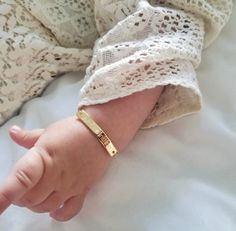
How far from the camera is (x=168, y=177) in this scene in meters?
0.64

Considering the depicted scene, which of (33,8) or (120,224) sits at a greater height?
(33,8)

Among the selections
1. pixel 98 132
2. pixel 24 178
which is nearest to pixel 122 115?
pixel 98 132

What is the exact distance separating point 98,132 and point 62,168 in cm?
6

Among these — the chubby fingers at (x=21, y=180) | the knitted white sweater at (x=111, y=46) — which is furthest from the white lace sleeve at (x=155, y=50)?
the chubby fingers at (x=21, y=180)

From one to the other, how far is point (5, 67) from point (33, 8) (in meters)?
0.10

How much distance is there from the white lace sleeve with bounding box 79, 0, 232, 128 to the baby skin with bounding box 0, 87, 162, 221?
0.03 m

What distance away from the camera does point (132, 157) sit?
0.66 meters

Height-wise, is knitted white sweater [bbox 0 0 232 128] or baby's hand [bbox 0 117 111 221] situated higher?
knitted white sweater [bbox 0 0 232 128]

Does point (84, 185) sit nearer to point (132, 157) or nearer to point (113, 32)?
point (132, 157)

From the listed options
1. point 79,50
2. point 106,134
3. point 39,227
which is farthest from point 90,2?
point 39,227

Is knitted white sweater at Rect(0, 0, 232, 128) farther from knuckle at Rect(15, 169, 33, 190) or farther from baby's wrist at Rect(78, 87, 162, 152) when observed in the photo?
knuckle at Rect(15, 169, 33, 190)

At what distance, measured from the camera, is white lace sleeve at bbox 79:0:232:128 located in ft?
2.07

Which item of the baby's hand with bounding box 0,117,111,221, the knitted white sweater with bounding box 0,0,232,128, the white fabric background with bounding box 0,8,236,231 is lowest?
the white fabric background with bounding box 0,8,236,231

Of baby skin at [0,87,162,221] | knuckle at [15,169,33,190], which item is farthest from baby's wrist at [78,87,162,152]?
knuckle at [15,169,33,190]
